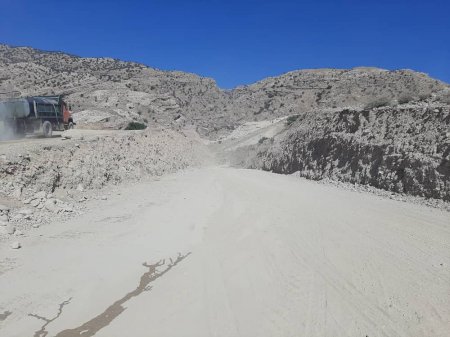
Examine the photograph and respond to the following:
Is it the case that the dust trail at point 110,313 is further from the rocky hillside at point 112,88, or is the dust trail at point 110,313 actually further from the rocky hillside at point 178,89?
the rocky hillside at point 178,89

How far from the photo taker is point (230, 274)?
9.01 meters

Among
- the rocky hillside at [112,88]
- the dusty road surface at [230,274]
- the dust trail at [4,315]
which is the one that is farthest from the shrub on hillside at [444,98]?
the rocky hillside at [112,88]

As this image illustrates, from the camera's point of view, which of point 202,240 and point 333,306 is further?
point 202,240

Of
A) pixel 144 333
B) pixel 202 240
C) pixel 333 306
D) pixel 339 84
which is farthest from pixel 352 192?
pixel 339 84

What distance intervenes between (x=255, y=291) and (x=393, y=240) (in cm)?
493

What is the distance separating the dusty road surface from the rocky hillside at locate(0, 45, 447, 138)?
27.8 meters

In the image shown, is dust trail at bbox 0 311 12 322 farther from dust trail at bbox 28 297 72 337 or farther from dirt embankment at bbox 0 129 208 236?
dirt embankment at bbox 0 129 208 236

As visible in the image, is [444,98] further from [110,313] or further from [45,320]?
[45,320]

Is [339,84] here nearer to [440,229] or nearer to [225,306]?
[440,229]

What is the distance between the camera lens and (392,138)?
727 inches

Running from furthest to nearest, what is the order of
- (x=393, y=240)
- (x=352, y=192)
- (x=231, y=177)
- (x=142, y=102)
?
(x=142, y=102)
(x=231, y=177)
(x=352, y=192)
(x=393, y=240)

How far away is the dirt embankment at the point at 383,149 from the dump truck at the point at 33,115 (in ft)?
49.8

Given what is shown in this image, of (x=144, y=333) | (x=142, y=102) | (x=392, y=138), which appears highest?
(x=142, y=102)

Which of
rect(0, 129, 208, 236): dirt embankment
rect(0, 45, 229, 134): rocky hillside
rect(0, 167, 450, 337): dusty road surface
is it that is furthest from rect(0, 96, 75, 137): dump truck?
rect(0, 45, 229, 134): rocky hillside
